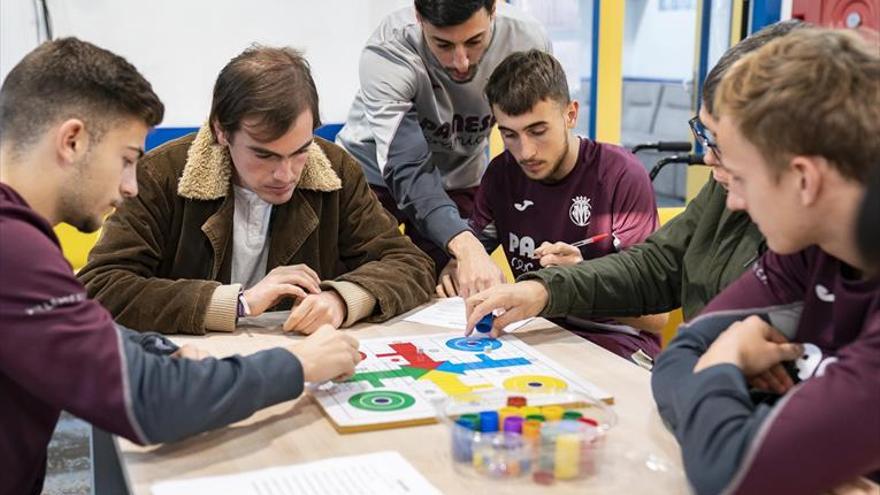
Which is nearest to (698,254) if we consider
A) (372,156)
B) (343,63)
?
(372,156)

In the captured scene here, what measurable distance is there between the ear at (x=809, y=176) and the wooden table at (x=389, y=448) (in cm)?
36

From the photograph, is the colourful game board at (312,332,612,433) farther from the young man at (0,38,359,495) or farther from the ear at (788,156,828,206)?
the ear at (788,156,828,206)

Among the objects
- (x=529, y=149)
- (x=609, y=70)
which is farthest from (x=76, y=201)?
(x=609, y=70)

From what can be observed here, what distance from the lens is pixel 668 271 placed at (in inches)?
69.8

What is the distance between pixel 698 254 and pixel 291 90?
87 centimetres

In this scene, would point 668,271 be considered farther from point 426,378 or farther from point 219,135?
point 219,135

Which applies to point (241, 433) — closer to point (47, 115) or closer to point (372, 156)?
point (47, 115)

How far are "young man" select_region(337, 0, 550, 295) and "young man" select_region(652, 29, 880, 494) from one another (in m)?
1.04

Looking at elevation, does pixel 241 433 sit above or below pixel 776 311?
below

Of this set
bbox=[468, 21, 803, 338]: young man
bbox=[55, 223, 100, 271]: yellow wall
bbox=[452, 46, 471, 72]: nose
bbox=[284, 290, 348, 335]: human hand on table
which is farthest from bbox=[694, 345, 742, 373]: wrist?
bbox=[55, 223, 100, 271]: yellow wall

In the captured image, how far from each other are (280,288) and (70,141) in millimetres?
603

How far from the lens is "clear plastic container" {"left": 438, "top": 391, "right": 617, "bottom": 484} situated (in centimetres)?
107

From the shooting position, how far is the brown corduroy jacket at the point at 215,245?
1739 millimetres

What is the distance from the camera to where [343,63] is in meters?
3.93
